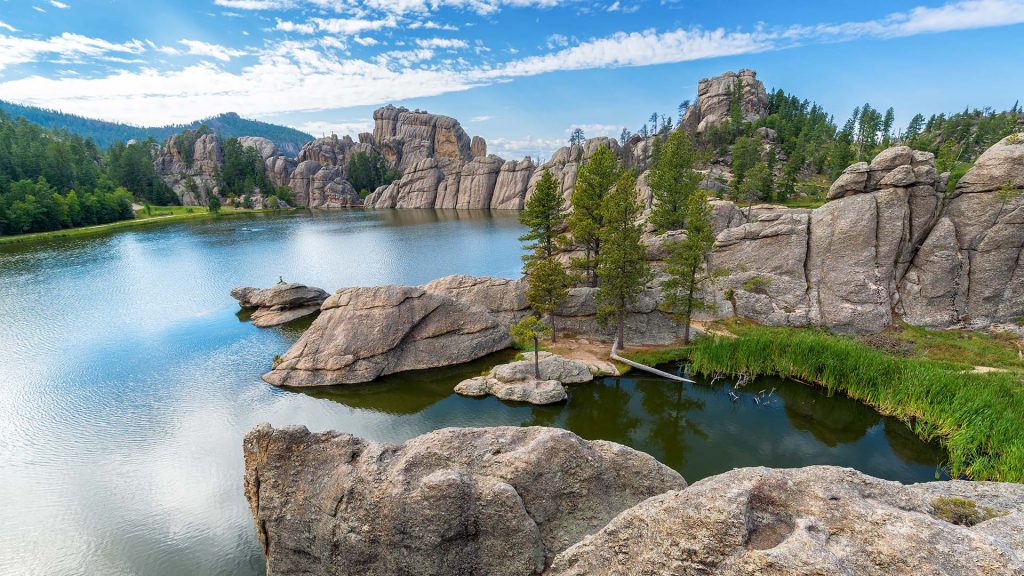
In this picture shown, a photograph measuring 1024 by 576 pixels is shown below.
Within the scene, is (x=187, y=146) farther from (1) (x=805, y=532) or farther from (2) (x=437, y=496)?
(1) (x=805, y=532)

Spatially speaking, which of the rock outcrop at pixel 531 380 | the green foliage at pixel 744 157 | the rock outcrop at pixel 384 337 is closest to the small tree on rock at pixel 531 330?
the rock outcrop at pixel 531 380

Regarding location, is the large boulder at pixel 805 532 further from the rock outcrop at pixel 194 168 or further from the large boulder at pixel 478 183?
the rock outcrop at pixel 194 168

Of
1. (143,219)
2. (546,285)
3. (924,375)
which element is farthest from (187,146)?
(924,375)

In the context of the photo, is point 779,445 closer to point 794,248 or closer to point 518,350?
point 518,350

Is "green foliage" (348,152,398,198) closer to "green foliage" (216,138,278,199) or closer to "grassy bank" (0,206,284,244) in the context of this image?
"green foliage" (216,138,278,199)

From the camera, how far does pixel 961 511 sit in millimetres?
7785

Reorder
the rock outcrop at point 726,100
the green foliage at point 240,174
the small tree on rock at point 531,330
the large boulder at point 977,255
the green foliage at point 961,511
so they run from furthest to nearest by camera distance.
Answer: the green foliage at point 240,174 → the rock outcrop at point 726,100 → the large boulder at point 977,255 → the small tree on rock at point 531,330 → the green foliage at point 961,511

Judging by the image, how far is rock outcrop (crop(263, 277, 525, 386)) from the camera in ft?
104

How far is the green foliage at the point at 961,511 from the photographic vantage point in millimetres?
7680

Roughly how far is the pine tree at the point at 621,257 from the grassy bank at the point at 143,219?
11373 centimetres

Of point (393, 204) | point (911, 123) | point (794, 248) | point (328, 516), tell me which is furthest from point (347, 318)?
point (911, 123)

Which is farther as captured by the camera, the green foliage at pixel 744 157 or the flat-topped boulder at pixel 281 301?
the green foliage at pixel 744 157

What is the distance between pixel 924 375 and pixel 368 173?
593ft

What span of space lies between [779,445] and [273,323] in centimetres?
4287
